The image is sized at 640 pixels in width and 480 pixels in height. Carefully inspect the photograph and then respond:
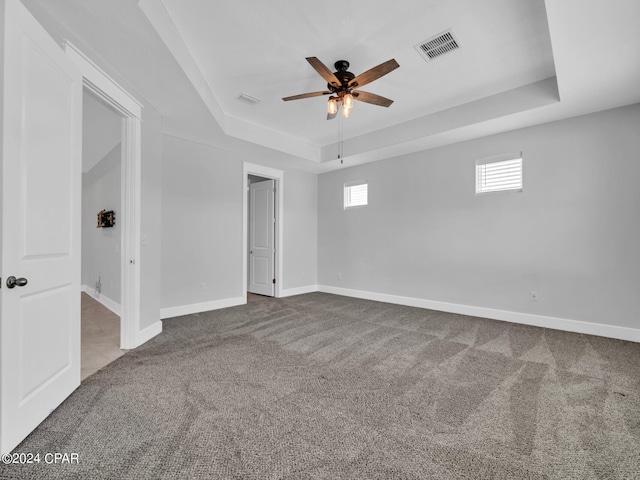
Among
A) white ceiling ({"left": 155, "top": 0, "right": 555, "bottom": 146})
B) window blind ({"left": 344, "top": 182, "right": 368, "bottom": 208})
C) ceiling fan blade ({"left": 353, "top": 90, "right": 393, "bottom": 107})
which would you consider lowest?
window blind ({"left": 344, "top": 182, "right": 368, "bottom": 208})

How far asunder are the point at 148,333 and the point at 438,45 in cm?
431

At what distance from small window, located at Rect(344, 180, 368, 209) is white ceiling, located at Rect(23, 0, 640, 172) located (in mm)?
1711

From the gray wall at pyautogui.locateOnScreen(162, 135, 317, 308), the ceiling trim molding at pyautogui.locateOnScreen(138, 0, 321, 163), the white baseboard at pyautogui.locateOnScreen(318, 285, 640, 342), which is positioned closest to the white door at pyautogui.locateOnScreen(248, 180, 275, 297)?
the gray wall at pyautogui.locateOnScreen(162, 135, 317, 308)

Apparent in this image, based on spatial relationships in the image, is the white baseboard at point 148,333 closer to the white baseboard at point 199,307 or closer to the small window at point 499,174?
the white baseboard at point 199,307

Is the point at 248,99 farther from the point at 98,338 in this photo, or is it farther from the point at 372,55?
the point at 98,338

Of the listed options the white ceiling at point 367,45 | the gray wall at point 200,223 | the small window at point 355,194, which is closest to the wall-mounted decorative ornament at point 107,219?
the gray wall at point 200,223

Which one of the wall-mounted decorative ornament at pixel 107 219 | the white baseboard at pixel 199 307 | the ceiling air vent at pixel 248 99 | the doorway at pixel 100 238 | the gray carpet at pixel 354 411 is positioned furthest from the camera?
the wall-mounted decorative ornament at pixel 107 219

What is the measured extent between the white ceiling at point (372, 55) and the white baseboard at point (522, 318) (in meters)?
2.59

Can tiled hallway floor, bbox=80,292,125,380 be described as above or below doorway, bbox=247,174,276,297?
below

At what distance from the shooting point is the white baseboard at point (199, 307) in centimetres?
453

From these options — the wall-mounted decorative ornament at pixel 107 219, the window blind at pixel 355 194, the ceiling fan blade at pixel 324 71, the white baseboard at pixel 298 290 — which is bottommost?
the white baseboard at pixel 298 290

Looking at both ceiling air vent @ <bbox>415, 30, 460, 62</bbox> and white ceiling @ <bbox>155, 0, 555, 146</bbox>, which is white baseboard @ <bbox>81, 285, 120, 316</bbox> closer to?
white ceiling @ <bbox>155, 0, 555, 146</bbox>

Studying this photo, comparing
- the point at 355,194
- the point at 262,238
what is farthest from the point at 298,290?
the point at 355,194

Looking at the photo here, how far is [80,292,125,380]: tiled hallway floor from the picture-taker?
9.36 ft
